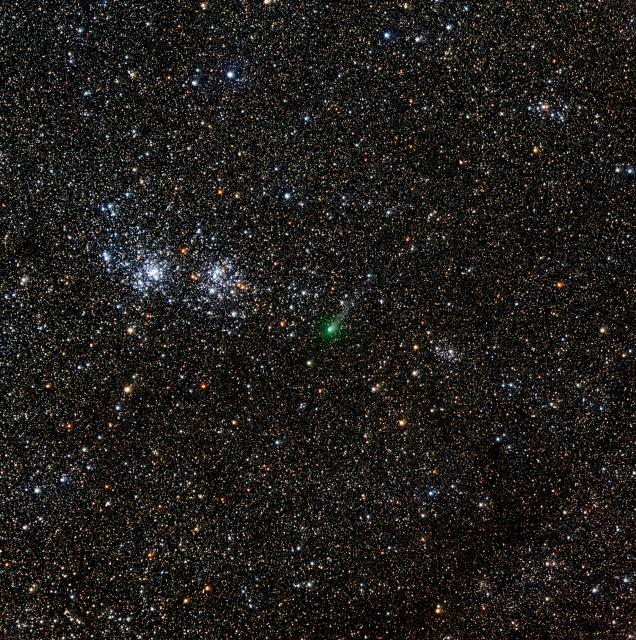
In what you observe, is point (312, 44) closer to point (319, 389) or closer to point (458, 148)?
point (458, 148)

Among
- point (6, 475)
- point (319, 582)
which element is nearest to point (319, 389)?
point (319, 582)

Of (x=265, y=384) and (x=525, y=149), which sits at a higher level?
(x=525, y=149)

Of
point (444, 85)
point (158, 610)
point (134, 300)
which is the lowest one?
point (158, 610)

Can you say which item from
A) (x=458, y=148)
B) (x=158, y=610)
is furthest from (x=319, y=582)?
(x=458, y=148)

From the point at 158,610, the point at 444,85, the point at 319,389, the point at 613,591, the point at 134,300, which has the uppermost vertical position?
the point at 444,85

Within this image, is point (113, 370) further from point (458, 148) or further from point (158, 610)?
point (458, 148)

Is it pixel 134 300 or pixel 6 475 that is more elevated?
pixel 134 300

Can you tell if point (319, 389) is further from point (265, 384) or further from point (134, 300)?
point (134, 300)

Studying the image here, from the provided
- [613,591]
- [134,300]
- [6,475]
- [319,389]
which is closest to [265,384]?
[319,389]
